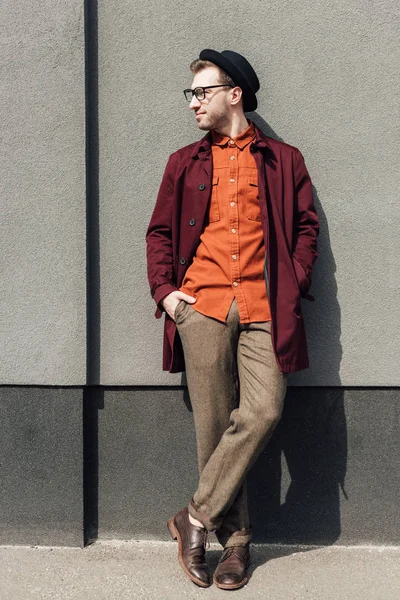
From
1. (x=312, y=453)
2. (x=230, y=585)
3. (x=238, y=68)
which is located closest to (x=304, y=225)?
(x=238, y=68)

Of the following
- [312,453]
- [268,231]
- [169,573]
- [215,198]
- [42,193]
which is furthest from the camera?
[312,453]

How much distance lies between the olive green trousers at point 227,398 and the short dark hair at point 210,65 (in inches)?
39.1

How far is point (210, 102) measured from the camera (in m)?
3.91

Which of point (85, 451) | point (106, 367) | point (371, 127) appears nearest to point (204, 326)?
point (106, 367)

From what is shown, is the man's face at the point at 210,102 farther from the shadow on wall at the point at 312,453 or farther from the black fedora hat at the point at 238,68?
the shadow on wall at the point at 312,453

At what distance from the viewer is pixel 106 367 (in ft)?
14.2

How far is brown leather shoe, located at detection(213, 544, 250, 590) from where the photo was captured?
383 centimetres

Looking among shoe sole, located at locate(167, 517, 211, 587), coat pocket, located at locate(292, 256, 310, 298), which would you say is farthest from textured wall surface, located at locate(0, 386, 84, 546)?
coat pocket, located at locate(292, 256, 310, 298)

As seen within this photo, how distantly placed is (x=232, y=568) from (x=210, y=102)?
6.83 ft

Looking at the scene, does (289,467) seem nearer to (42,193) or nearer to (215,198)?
(215,198)

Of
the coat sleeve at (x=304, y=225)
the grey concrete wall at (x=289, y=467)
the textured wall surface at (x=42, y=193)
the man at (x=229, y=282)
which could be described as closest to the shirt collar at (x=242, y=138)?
the man at (x=229, y=282)

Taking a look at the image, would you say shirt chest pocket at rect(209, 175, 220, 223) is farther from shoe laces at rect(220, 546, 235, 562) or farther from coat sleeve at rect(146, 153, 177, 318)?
shoe laces at rect(220, 546, 235, 562)

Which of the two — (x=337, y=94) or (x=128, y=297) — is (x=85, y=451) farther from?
(x=337, y=94)

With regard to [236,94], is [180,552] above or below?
below
